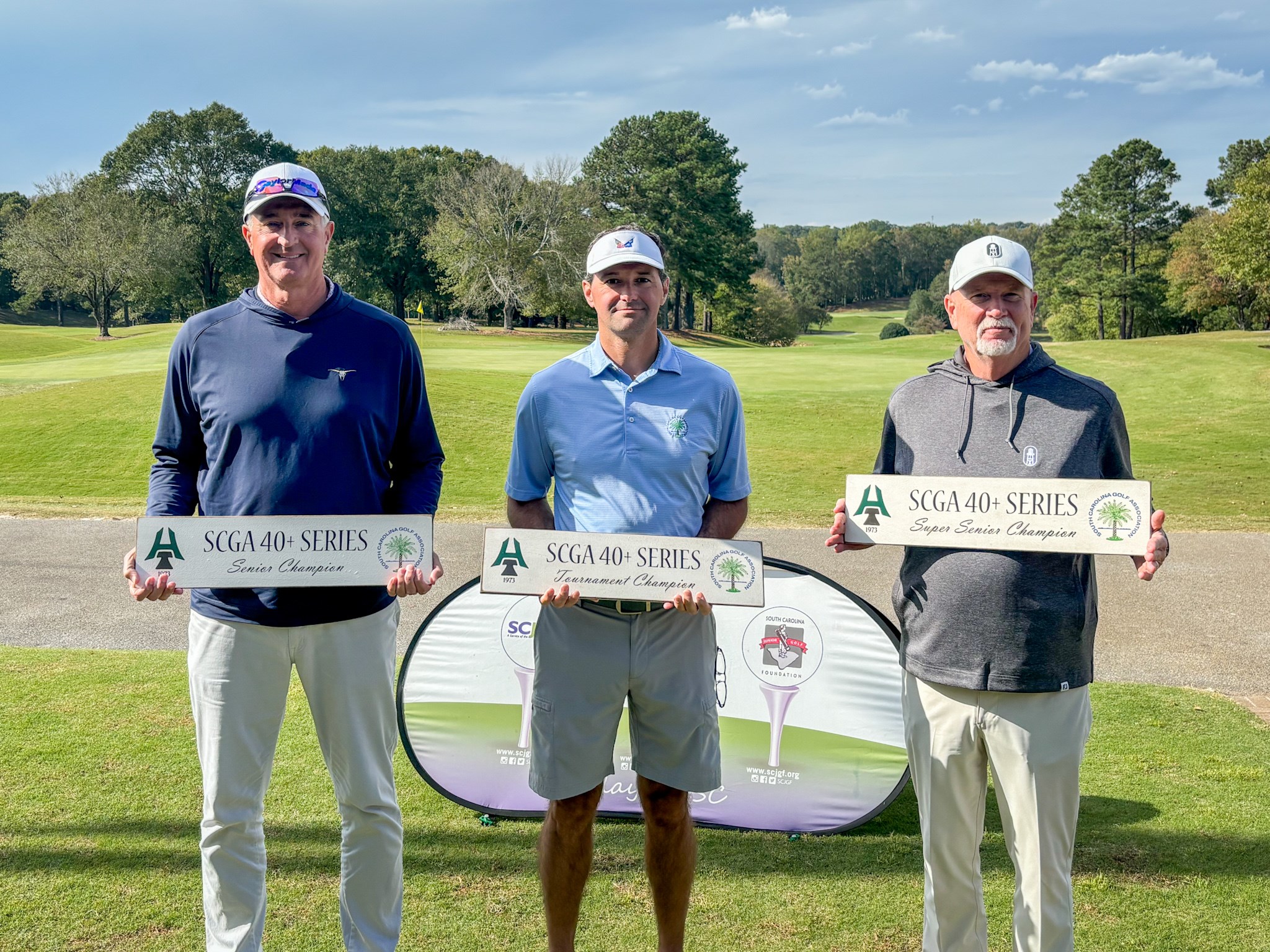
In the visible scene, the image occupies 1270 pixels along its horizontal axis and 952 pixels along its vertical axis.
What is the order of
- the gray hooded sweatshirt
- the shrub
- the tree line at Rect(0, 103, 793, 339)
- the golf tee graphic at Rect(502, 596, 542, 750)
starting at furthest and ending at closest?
1. the shrub
2. the tree line at Rect(0, 103, 793, 339)
3. the golf tee graphic at Rect(502, 596, 542, 750)
4. the gray hooded sweatshirt

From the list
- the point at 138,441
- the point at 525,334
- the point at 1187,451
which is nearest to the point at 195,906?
the point at 138,441

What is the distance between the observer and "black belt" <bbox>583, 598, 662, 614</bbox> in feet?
10.4

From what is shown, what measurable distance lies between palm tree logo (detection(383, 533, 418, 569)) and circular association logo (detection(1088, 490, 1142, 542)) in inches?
82.8

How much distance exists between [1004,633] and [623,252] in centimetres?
167

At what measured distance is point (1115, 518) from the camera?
9.34 ft

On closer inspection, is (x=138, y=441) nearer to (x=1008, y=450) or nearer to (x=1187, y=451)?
(x=1008, y=450)

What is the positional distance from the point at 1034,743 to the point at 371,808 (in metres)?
2.12

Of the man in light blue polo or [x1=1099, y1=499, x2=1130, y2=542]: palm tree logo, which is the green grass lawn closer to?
the man in light blue polo

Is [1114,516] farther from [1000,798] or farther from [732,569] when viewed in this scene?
[732,569]

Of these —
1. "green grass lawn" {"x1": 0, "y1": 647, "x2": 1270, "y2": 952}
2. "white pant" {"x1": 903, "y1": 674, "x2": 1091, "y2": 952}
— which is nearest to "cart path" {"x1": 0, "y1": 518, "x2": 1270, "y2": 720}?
"green grass lawn" {"x1": 0, "y1": 647, "x2": 1270, "y2": 952}

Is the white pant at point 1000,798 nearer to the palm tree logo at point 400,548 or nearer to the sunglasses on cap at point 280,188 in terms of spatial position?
the palm tree logo at point 400,548

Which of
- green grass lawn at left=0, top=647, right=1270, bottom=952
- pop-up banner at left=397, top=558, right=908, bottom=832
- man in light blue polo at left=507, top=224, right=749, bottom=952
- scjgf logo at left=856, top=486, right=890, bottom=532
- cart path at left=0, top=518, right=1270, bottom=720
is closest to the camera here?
scjgf logo at left=856, top=486, right=890, bottom=532

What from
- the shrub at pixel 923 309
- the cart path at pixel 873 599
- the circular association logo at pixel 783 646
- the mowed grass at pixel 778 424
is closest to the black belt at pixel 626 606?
the circular association logo at pixel 783 646

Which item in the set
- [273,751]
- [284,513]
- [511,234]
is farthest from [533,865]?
[511,234]
